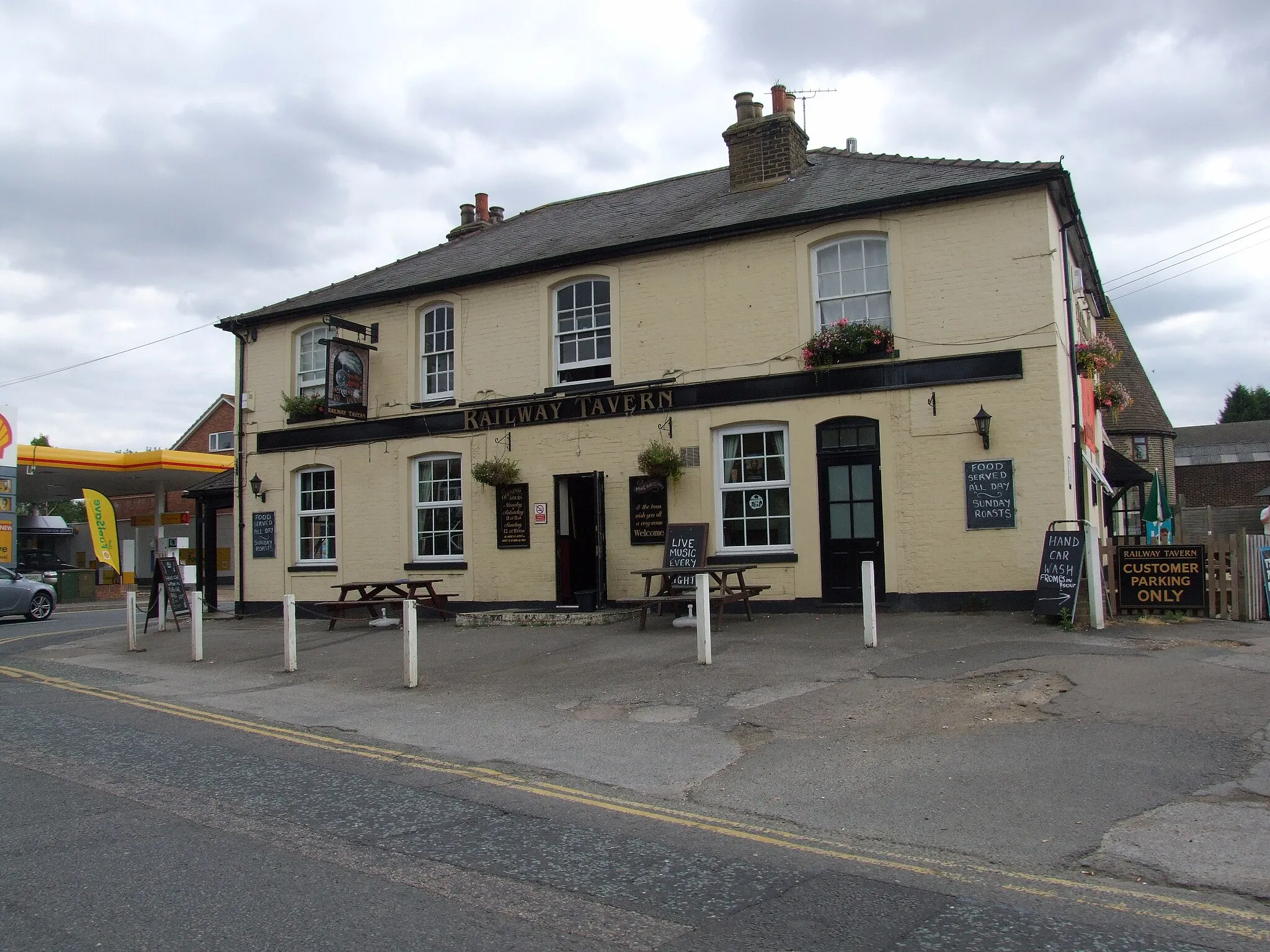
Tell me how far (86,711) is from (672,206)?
12.3m

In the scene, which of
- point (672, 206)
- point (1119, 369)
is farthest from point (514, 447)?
point (1119, 369)

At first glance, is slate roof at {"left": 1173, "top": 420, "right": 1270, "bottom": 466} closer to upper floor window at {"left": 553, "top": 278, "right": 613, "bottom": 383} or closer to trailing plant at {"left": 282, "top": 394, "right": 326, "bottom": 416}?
upper floor window at {"left": 553, "top": 278, "right": 613, "bottom": 383}

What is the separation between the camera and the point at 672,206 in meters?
17.5

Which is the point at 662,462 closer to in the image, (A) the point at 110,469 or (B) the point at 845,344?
(B) the point at 845,344

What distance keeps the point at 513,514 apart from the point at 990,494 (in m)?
7.83

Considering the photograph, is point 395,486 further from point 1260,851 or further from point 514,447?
point 1260,851

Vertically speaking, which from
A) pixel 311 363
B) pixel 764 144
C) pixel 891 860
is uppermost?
pixel 764 144

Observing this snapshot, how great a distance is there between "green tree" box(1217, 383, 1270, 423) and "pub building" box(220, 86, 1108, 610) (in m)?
88.5

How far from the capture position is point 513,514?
16781 mm

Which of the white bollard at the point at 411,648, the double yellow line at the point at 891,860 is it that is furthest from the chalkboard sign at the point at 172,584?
the double yellow line at the point at 891,860

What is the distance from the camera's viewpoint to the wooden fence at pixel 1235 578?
1115 centimetres

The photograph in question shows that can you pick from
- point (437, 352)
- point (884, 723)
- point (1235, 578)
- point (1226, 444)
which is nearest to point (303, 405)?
point (437, 352)

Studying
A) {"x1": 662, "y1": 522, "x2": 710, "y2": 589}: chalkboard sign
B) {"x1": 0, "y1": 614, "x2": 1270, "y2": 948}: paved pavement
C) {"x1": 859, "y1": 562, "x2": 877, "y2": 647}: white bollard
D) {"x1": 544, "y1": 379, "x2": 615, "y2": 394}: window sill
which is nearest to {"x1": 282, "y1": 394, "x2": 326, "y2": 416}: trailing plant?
{"x1": 544, "y1": 379, "x2": 615, "y2": 394}: window sill

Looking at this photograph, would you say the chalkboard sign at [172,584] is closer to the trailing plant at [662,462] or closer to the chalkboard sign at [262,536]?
the chalkboard sign at [262,536]
